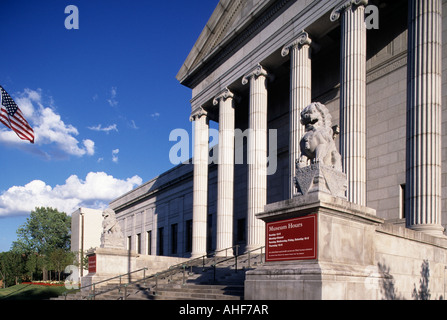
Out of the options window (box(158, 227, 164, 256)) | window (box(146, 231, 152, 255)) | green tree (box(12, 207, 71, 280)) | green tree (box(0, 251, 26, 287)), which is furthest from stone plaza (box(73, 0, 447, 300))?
green tree (box(12, 207, 71, 280))

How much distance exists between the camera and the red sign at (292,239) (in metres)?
9.48

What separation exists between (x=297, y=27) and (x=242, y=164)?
13.8m

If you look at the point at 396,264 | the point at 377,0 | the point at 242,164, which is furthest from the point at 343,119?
the point at 242,164

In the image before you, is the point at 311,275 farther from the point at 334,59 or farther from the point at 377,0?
the point at 334,59

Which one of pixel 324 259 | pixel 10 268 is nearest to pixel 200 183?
pixel 324 259

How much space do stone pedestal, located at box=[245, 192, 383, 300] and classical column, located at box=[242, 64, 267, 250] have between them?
42.9ft

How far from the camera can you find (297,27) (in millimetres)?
22781

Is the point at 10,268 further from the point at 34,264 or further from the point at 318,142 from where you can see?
the point at 318,142

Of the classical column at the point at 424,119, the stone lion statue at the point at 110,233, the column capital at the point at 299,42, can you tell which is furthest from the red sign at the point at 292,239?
the stone lion statue at the point at 110,233

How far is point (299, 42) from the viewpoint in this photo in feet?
73.9

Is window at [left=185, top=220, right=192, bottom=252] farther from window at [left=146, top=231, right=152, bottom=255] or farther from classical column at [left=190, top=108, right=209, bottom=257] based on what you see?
classical column at [left=190, top=108, right=209, bottom=257]

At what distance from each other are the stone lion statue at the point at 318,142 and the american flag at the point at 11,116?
17.2m

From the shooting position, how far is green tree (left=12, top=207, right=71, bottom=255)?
4070 inches

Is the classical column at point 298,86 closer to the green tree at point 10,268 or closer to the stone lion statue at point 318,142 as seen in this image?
the stone lion statue at point 318,142
